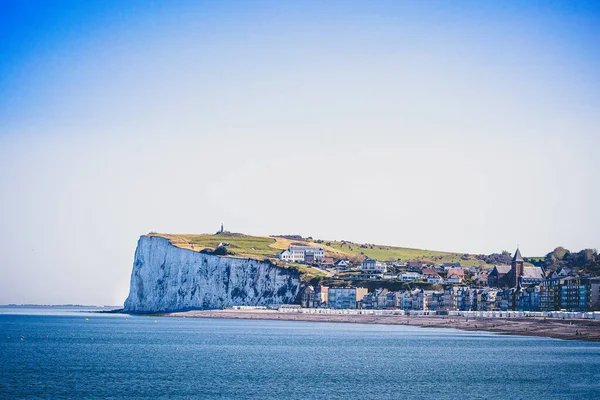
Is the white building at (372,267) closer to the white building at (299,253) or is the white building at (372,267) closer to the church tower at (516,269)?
the white building at (299,253)

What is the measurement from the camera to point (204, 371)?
41.4 meters

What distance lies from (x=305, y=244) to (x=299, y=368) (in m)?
134

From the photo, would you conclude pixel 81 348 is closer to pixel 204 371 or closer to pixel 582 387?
pixel 204 371

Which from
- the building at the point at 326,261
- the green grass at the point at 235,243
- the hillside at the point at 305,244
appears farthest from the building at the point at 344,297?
the building at the point at 326,261

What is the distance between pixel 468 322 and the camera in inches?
3583

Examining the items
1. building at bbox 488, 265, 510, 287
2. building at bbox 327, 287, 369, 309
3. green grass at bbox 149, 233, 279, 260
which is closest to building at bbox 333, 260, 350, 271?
green grass at bbox 149, 233, 279, 260

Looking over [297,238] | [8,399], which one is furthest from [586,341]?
[297,238]

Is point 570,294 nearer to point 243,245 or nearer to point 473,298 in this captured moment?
point 473,298

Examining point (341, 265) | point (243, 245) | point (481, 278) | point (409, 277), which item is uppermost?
point (243, 245)

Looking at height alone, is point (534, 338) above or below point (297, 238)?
below

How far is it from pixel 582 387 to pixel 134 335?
4850 cm

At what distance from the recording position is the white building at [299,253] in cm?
15438

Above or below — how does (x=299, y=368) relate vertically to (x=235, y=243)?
below

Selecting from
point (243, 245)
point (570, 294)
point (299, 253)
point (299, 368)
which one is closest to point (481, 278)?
point (299, 253)
